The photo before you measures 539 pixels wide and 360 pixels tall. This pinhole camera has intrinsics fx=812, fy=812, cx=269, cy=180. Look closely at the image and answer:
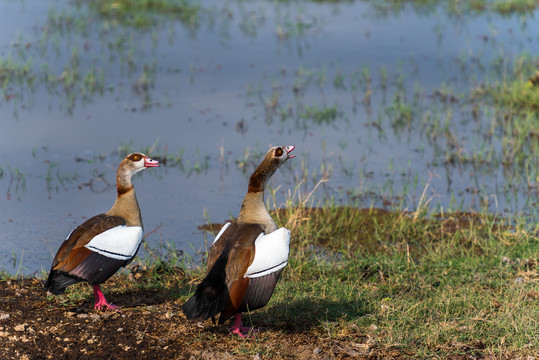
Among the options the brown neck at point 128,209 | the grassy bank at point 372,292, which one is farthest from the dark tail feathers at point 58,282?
the brown neck at point 128,209

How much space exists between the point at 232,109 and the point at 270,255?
22.8ft

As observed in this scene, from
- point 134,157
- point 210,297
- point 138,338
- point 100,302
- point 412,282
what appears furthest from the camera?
point 412,282

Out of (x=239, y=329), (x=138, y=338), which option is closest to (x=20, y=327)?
(x=138, y=338)

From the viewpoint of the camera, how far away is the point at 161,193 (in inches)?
362

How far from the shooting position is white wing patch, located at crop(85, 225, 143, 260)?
584 centimetres

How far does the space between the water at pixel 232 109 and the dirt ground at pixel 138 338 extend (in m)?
1.52

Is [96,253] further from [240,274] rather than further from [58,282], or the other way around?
[240,274]

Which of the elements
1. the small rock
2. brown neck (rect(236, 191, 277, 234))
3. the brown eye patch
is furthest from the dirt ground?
the brown eye patch

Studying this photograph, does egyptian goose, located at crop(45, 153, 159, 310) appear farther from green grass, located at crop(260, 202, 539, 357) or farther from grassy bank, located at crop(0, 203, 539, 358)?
green grass, located at crop(260, 202, 539, 357)

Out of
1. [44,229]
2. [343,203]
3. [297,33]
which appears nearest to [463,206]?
[343,203]

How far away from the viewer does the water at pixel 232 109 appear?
9.02m

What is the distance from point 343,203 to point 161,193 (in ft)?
6.75

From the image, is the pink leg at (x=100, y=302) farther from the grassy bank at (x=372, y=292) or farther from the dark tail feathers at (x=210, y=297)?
the dark tail feathers at (x=210, y=297)

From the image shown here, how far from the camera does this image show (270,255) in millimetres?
5414
